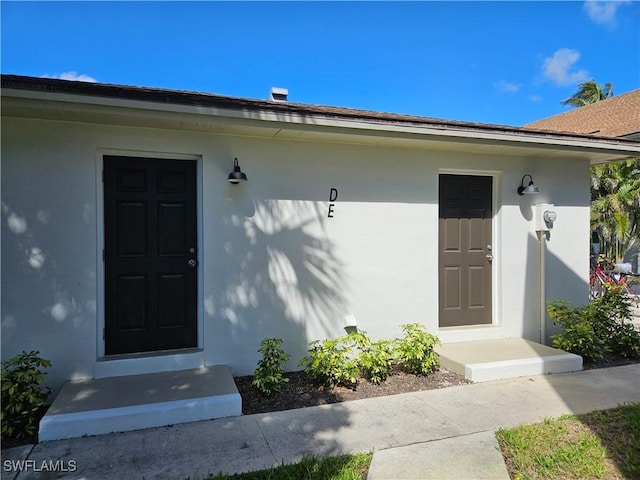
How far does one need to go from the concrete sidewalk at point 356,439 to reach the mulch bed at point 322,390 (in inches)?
6.4

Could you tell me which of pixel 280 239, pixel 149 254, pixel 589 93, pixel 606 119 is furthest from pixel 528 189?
pixel 589 93

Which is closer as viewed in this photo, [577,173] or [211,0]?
[577,173]

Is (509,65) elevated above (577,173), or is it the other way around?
(509,65)

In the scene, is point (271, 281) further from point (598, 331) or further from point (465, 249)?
point (598, 331)

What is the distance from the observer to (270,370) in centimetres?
393

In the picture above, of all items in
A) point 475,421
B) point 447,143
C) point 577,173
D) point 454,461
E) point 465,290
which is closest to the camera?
point 454,461

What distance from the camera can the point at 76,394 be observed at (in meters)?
3.46

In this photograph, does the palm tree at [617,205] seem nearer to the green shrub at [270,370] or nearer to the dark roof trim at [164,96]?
the dark roof trim at [164,96]

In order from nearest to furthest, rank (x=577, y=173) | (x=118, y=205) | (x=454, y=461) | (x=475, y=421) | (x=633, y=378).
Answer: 1. (x=454, y=461)
2. (x=475, y=421)
3. (x=118, y=205)
4. (x=633, y=378)
5. (x=577, y=173)

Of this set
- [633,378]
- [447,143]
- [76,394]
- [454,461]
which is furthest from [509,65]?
[76,394]

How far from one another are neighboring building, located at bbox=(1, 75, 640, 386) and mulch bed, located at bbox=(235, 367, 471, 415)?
1.45 ft

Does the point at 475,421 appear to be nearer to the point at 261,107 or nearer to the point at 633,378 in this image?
the point at 633,378

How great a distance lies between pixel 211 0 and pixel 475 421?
6.93 metres

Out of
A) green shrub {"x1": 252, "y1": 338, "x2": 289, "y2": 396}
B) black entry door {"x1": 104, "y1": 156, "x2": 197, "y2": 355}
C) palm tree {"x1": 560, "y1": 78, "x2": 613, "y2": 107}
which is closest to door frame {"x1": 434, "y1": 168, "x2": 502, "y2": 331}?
green shrub {"x1": 252, "y1": 338, "x2": 289, "y2": 396}
